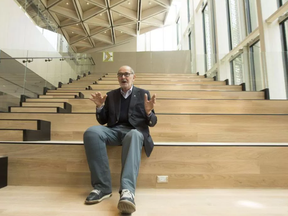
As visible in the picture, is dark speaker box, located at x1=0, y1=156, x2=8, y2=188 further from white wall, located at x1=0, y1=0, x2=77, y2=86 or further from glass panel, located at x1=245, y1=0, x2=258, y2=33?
glass panel, located at x1=245, y1=0, x2=258, y2=33

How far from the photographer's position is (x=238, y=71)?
3189 mm

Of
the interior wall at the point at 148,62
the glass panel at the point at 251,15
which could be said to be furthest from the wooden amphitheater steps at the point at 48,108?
the glass panel at the point at 251,15

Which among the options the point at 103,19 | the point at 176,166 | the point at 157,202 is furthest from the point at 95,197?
the point at 103,19

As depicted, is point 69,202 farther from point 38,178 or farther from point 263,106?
point 263,106

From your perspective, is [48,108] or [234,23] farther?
[234,23]

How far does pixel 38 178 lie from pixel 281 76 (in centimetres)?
255

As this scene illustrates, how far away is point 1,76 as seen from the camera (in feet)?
7.30

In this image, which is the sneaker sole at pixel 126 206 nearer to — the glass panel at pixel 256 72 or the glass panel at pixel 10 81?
the glass panel at pixel 10 81

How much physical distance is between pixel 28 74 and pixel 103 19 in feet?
21.2

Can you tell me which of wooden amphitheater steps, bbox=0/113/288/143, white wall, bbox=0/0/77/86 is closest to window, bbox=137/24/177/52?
white wall, bbox=0/0/77/86

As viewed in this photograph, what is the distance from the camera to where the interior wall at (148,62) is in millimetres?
4664

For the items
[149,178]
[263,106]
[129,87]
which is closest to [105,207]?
[149,178]

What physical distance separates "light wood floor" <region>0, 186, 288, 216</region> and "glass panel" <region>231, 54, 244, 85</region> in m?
2.28

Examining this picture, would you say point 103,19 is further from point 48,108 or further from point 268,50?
point 48,108
